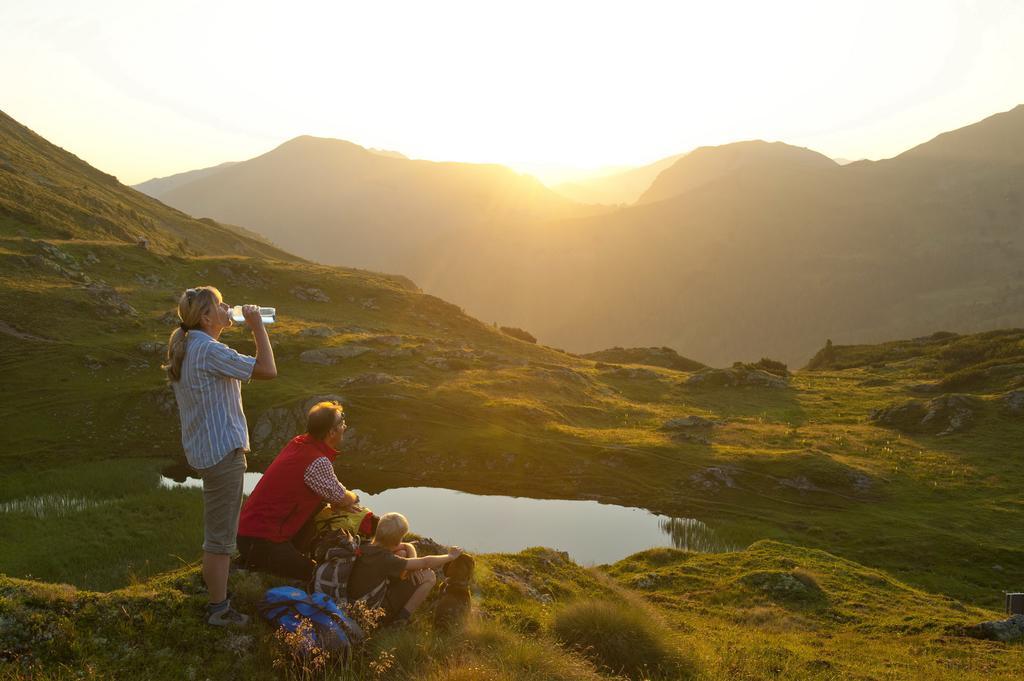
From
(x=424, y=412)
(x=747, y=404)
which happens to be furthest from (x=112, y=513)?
(x=747, y=404)

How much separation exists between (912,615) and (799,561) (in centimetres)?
447

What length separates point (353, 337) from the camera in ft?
164

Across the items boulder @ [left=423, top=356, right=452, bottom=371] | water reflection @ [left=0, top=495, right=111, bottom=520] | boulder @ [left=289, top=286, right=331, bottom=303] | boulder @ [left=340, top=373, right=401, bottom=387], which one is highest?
boulder @ [left=289, top=286, right=331, bottom=303]

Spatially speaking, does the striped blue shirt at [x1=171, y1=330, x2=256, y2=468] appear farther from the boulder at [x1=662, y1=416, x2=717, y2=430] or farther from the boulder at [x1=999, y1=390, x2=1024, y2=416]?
the boulder at [x1=999, y1=390, x2=1024, y2=416]

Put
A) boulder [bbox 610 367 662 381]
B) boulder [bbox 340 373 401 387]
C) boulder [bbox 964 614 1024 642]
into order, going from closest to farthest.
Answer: boulder [bbox 964 614 1024 642], boulder [bbox 340 373 401 387], boulder [bbox 610 367 662 381]

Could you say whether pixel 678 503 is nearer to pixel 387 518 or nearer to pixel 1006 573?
pixel 1006 573

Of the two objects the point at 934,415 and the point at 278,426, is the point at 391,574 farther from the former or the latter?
the point at 934,415

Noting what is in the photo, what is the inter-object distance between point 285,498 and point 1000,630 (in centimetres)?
1754

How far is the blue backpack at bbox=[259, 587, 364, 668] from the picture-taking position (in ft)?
24.6

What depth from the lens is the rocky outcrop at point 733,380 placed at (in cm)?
5606

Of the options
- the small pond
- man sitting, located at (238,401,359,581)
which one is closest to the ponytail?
man sitting, located at (238,401,359,581)

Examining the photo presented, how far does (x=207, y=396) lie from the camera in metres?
7.48

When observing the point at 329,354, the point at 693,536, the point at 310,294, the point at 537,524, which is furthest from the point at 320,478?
the point at 310,294

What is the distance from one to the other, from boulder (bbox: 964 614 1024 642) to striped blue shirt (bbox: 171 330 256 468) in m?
18.1
